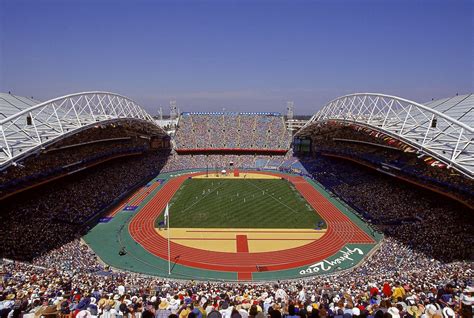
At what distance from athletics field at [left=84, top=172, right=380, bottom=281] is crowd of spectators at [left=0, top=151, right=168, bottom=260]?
2.27m

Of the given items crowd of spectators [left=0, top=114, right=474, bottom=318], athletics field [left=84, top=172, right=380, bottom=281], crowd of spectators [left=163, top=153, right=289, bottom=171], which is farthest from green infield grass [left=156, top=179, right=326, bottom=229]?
crowd of spectators [left=163, top=153, right=289, bottom=171]

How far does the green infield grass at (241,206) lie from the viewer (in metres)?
33.7

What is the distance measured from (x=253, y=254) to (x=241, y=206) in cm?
1299

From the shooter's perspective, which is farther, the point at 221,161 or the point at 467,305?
the point at 221,161

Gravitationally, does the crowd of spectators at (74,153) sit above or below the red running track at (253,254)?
above

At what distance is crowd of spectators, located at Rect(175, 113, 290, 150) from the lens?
7318 cm

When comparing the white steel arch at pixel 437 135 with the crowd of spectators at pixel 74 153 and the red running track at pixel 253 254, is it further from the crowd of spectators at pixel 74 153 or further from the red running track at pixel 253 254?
the crowd of spectators at pixel 74 153

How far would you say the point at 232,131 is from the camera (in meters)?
77.4

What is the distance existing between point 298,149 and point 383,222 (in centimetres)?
3957

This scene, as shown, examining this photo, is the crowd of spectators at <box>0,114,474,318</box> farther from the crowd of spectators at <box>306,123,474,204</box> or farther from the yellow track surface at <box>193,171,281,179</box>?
the yellow track surface at <box>193,171,281,179</box>

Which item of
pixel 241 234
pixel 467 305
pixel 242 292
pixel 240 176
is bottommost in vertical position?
pixel 240 176

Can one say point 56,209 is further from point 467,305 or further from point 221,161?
point 221,161

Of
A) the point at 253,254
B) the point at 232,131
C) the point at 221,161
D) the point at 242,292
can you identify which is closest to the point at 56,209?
the point at 253,254

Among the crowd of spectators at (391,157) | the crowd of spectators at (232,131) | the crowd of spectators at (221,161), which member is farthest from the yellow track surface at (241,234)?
the crowd of spectators at (232,131)
